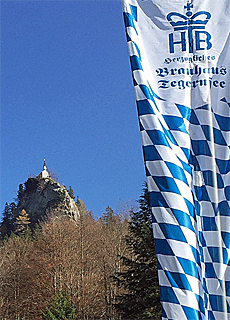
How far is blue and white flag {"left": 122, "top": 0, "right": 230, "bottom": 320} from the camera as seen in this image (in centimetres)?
297

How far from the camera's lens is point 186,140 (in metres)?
3.17

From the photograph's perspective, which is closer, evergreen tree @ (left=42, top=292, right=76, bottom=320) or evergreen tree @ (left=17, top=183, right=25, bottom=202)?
evergreen tree @ (left=42, top=292, right=76, bottom=320)

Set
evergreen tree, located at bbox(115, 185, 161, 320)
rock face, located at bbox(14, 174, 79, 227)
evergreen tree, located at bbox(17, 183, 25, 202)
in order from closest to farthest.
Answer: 1. evergreen tree, located at bbox(115, 185, 161, 320)
2. rock face, located at bbox(14, 174, 79, 227)
3. evergreen tree, located at bbox(17, 183, 25, 202)

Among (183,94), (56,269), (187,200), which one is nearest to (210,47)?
(183,94)

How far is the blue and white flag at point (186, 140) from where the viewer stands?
297 centimetres

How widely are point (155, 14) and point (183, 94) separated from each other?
683 mm

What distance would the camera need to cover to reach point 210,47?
3328 mm

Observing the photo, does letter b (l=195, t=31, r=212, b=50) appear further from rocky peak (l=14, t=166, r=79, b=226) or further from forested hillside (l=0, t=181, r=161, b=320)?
rocky peak (l=14, t=166, r=79, b=226)

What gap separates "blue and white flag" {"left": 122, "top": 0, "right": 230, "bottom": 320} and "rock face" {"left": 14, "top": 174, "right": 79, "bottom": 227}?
5017cm

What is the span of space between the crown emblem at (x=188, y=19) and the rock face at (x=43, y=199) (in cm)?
5016

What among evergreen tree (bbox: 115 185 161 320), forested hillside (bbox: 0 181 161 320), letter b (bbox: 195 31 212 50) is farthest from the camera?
forested hillside (bbox: 0 181 161 320)

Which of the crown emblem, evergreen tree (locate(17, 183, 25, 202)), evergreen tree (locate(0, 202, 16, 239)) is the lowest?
the crown emblem

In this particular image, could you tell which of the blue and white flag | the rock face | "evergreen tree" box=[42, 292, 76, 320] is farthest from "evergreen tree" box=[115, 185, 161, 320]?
the rock face

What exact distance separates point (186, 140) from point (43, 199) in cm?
5582
